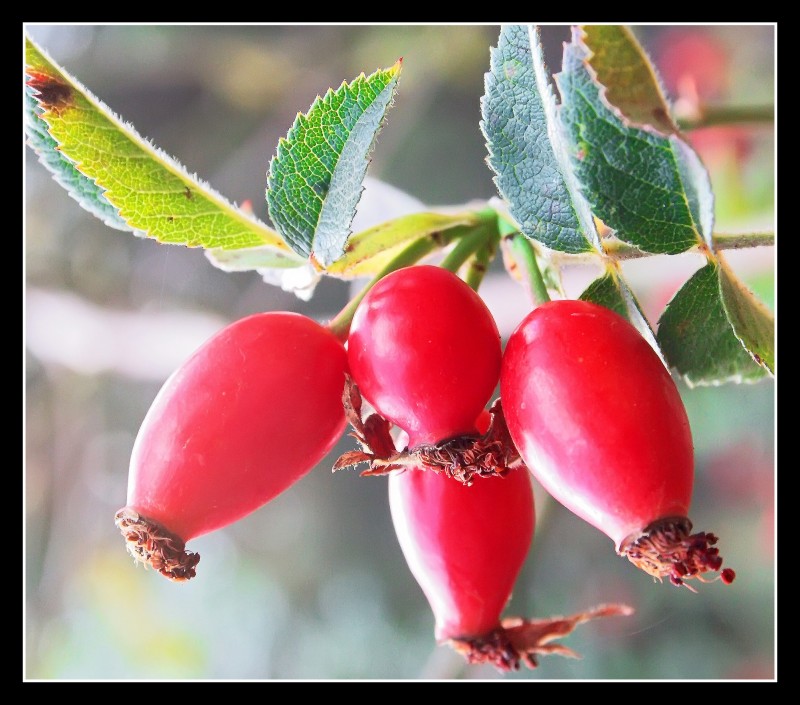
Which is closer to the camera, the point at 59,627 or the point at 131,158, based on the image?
the point at 131,158

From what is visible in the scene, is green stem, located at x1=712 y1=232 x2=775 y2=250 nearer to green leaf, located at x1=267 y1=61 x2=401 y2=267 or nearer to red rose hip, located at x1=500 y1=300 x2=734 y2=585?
red rose hip, located at x1=500 y1=300 x2=734 y2=585

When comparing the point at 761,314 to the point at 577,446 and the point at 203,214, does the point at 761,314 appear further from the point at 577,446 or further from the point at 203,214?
the point at 203,214

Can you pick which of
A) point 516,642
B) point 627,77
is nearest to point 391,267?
point 627,77

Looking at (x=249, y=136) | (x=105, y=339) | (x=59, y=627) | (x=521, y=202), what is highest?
(x=249, y=136)

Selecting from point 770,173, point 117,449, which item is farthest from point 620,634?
point 117,449

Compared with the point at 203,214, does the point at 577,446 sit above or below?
below

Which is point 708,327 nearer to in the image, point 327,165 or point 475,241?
point 475,241
